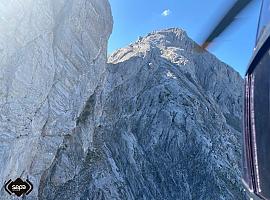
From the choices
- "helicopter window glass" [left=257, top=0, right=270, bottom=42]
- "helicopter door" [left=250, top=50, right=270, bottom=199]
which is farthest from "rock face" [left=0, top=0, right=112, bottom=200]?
"helicopter window glass" [left=257, top=0, right=270, bottom=42]

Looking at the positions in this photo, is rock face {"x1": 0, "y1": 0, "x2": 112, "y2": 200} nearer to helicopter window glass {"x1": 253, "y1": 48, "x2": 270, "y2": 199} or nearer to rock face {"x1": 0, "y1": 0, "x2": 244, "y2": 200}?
rock face {"x1": 0, "y1": 0, "x2": 244, "y2": 200}

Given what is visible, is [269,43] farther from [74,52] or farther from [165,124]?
[165,124]

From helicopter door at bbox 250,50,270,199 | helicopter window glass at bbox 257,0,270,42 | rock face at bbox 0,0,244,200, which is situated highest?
rock face at bbox 0,0,244,200

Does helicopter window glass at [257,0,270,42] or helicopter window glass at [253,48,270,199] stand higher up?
helicopter window glass at [257,0,270,42]

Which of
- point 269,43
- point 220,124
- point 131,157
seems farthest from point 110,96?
point 269,43

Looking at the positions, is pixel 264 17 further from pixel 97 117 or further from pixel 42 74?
pixel 97 117

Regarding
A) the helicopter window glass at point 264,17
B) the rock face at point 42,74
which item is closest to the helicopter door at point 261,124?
the helicopter window glass at point 264,17
